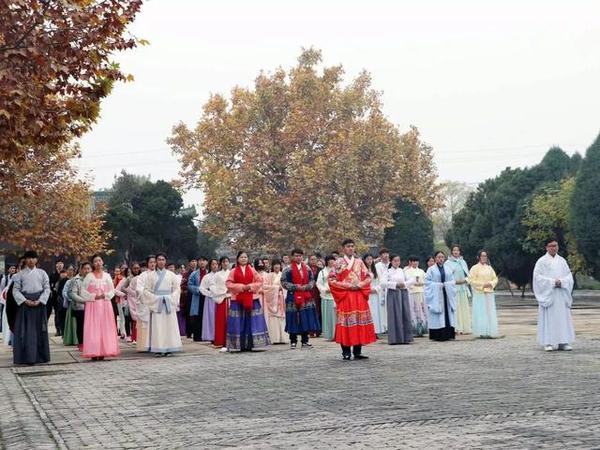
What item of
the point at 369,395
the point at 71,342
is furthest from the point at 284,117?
the point at 369,395

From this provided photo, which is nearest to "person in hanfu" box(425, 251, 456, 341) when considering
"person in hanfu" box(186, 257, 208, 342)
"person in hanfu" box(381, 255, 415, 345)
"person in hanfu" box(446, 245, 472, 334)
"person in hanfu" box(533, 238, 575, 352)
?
"person in hanfu" box(381, 255, 415, 345)

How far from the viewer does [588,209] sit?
146ft

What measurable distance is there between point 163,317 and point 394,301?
480cm

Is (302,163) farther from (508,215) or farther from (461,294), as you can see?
(461,294)

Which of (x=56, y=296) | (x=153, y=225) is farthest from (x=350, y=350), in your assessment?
(x=153, y=225)

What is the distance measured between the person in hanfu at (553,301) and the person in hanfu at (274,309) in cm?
628

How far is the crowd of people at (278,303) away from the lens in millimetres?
17422

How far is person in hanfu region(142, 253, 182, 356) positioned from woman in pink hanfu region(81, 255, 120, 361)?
770 millimetres

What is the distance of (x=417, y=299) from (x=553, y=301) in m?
5.44

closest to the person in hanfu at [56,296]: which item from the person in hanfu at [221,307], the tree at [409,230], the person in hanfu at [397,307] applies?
the person in hanfu at [221,307]

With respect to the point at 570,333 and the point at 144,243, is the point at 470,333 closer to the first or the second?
the point at 570,333

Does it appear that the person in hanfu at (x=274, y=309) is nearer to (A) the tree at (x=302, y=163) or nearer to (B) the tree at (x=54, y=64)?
(B) the tree at (x=54, y=64)

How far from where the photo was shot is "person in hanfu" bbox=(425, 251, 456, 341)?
2088 cm

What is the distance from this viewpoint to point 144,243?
67.6m
